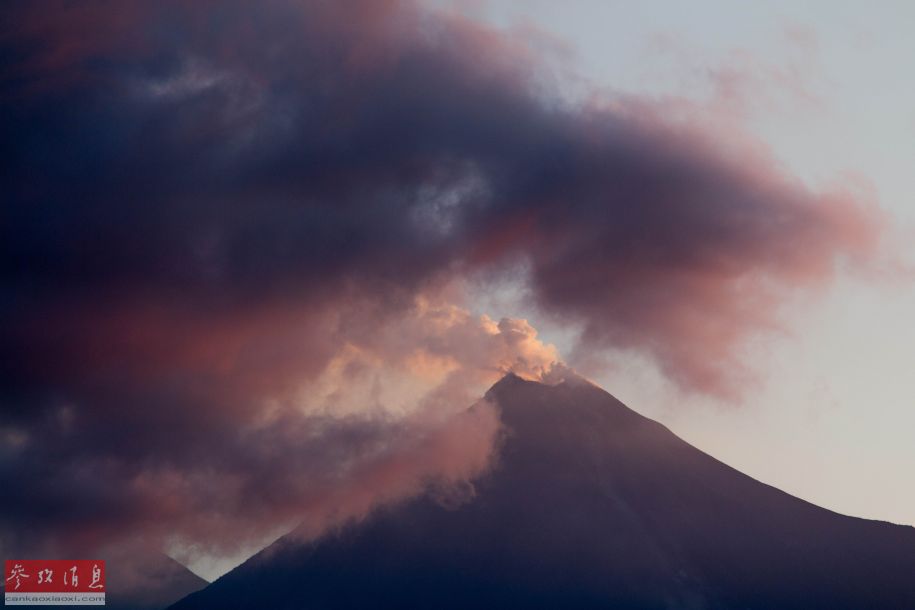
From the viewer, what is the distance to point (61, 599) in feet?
624

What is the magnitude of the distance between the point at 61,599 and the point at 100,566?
7785 millimetres

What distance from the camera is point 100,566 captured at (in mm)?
195625

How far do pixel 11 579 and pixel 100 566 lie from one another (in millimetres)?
12559

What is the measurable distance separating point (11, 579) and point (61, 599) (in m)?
8.60

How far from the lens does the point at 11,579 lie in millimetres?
192375
